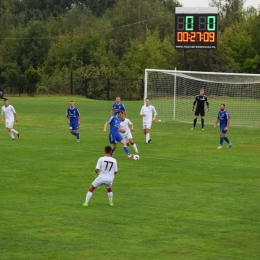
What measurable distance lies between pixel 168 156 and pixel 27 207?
11858mm

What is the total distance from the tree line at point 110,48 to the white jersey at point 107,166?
57043mm

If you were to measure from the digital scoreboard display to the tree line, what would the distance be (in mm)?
22188

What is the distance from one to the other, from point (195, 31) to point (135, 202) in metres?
33.6

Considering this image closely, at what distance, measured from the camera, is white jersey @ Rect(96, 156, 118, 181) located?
1748 cm

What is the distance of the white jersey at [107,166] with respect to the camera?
17484mm

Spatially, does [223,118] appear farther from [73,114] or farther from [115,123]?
[73,114]

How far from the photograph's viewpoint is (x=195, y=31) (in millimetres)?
51281

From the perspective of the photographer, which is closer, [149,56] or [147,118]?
[147,118]

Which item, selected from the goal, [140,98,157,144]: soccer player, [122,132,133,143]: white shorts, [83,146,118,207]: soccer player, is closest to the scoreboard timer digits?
the goal

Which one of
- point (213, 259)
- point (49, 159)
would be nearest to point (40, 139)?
point (49, 159)

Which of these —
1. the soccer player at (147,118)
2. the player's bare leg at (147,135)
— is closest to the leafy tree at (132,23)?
the soccer player at (147,118)

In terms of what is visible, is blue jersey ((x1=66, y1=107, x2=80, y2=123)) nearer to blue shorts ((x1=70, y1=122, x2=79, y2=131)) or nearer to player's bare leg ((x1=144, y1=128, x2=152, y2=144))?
blue shorts ((x1=70, y1=122, x2=79, y2=131))

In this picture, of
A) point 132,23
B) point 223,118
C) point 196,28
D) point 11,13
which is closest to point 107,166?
point 223,118

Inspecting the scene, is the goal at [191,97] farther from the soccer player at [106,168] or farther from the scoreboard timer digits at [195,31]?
the soccer player at [106,168]
